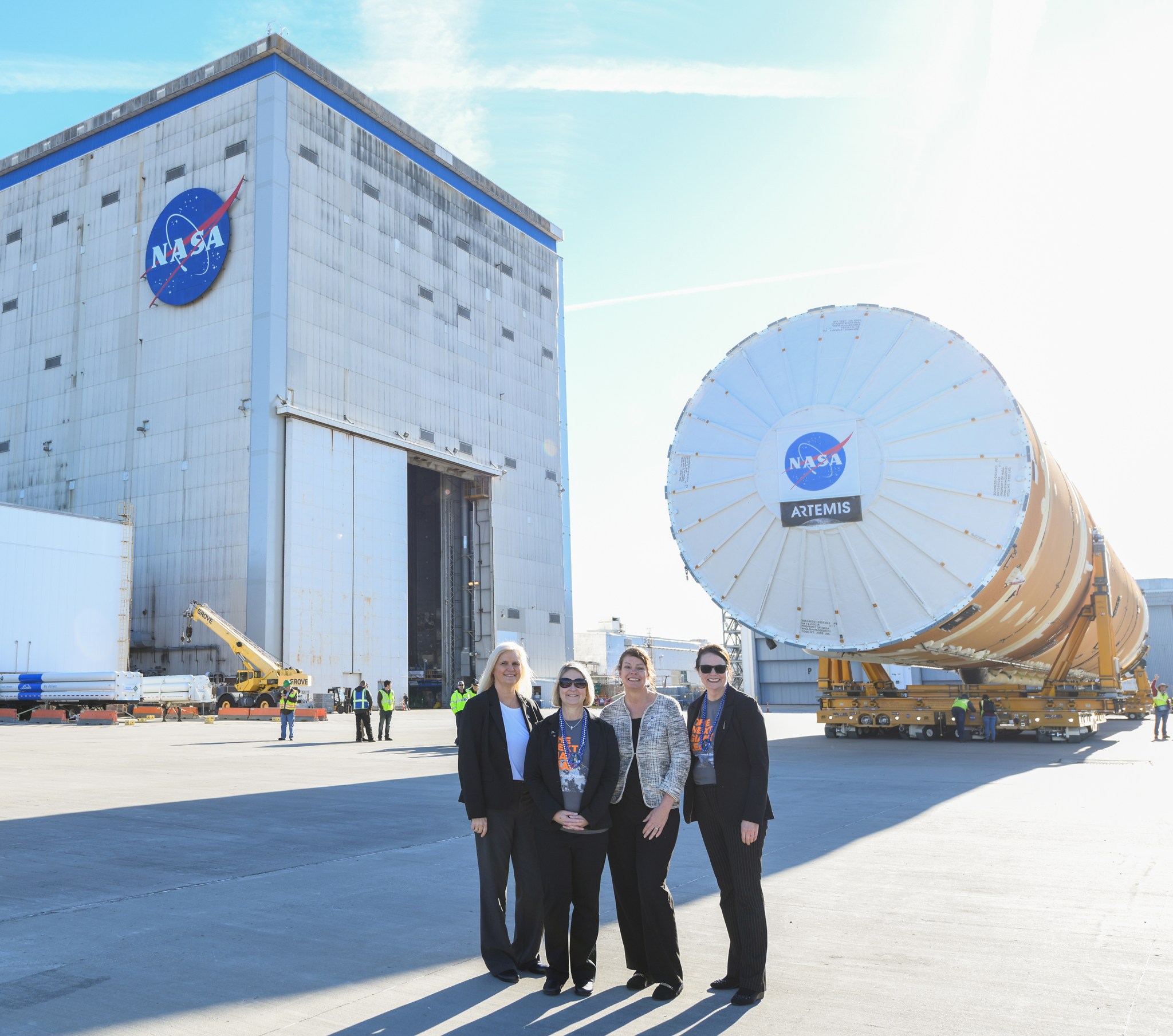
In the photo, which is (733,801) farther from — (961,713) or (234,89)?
(234,89)

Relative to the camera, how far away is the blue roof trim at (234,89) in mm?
44750

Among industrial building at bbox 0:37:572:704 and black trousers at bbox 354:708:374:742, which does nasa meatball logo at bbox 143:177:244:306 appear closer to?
industrial building at bbox 0:37:572:704

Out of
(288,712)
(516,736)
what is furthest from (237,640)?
(516,736)

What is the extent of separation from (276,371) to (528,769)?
131ft

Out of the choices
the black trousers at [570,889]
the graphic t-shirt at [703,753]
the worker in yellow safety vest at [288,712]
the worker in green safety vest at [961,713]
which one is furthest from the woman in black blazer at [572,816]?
the worker in yellow safety vest at [288,712]

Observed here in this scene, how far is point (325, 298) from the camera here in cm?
4459

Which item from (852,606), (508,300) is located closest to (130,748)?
(852,606)

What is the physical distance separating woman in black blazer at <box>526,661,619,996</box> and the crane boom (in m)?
35.8

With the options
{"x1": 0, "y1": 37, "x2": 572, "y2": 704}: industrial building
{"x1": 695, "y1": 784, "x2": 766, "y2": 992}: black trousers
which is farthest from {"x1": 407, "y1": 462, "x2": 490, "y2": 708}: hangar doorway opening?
{"x1": 695, "y1": 784, "x2": 766, "y2": 992}: black trousers

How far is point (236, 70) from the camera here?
1769 inches

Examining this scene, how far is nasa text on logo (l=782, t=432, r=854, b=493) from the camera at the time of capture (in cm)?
1653

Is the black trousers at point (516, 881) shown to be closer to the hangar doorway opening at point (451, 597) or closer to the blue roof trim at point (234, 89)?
the hangar doorway opening at point (451, 597)

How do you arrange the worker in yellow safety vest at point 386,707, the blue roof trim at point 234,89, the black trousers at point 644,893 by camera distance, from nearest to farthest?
the black trousers at point 644,893
the worker in yellow safety vest at point 386,707
the blue roof trim at point 234,89

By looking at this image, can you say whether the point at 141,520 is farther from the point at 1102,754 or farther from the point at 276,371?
the point at 1102,754
